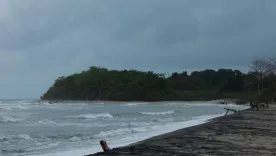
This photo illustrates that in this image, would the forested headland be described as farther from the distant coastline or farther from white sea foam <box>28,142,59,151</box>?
white sea foam <box>28,142,59,151</box>

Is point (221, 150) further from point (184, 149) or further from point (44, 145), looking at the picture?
point (44, 145)

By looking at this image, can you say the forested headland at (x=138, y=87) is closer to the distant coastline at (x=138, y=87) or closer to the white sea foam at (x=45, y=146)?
the distant coastline at (x=138, y=87)

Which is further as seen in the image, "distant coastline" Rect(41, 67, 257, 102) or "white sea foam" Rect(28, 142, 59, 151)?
"distant coastline" Rect(41, 67, 257, 102)

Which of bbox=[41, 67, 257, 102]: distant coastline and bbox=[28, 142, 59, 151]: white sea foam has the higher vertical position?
bbox=[41, 67, 257, 102]: distant coastline

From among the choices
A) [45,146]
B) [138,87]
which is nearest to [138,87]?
[138,87]

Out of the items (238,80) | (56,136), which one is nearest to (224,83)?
(238,80)

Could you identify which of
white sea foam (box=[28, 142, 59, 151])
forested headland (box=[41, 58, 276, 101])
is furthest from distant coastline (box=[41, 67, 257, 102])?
white sea foam (box=[28, 142, 59, 151])

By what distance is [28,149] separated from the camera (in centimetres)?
1544

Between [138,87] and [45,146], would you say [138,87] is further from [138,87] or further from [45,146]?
[45,146]

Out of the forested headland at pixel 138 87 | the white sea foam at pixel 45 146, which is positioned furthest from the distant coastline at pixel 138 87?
the white sea foam at pixel 45 146

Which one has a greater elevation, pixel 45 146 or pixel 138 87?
pixel 138 87

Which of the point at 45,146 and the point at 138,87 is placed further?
the point at 138,87

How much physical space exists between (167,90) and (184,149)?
102625mm

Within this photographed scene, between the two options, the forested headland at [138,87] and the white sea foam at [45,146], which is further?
the forested headland at [138,87]
